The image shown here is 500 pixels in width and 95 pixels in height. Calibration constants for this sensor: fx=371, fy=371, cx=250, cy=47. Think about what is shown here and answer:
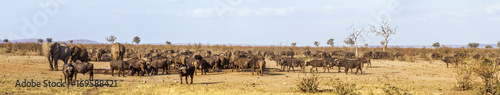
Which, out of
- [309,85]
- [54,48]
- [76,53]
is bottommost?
[309,85]

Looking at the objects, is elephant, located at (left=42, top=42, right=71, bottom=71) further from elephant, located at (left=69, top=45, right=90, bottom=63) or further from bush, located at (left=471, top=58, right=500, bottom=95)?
bush, located at (left=471, top=58, right=500, bottom=95)

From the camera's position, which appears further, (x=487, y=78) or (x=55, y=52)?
(x=55, y=52)

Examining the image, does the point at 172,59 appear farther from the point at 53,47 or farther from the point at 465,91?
the point at 465,91

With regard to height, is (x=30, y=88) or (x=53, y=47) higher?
(x=53, y=47)

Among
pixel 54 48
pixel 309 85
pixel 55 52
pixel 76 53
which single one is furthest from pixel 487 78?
pixel 76 53

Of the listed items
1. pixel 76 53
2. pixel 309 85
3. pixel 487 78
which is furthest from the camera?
pixel 76 53

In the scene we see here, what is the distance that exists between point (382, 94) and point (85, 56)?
818 inches

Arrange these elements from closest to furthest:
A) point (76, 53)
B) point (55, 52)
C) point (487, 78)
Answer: point (487, 78)
point (55, 52)
point (76, 53)

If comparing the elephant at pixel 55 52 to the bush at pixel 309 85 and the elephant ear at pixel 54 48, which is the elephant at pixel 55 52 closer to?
the elephant ear at pixel 54 48

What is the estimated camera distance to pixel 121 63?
19297mm

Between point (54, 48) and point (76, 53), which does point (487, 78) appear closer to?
point (54, 48)

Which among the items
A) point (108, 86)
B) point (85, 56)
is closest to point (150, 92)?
point (108, 86)

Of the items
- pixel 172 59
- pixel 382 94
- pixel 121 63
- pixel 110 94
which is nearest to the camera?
pixel 110 94

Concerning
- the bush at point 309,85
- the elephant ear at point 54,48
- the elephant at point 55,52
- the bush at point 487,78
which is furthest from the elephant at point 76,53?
the bush at point 487,78
